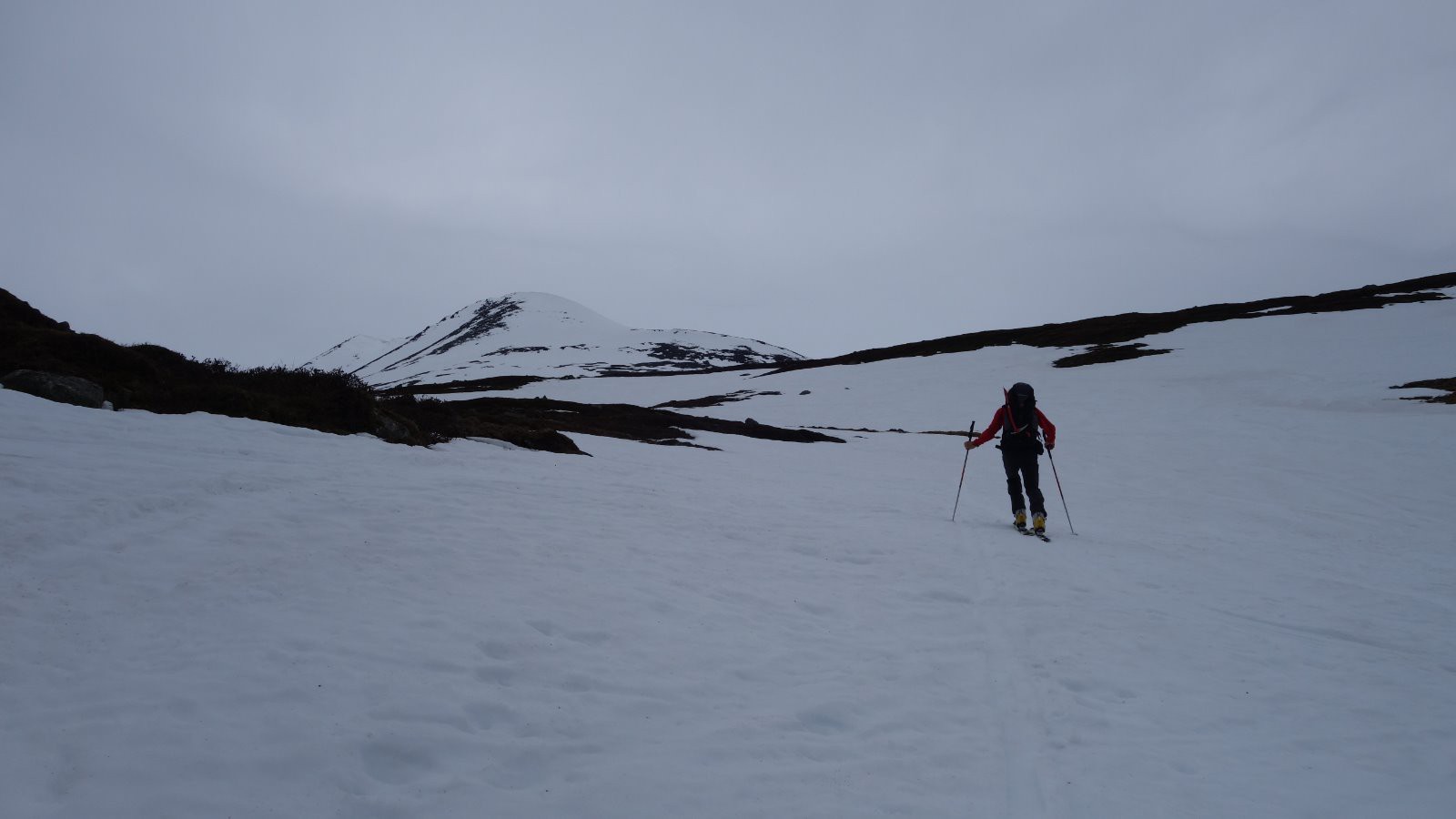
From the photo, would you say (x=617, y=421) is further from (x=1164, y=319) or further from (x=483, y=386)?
(x=1164, y=319)

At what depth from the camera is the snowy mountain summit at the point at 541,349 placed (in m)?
102

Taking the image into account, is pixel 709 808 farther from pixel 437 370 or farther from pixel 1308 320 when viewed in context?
pixel 437 370

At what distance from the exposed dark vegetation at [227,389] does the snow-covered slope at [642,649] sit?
4.04 ft

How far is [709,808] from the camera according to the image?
3.96 metres

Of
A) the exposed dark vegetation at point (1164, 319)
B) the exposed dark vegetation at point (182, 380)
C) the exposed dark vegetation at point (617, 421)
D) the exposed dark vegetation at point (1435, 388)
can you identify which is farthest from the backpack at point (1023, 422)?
the exposed dark vegetation at point (1164, 319)

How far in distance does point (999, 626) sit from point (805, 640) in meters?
2.31

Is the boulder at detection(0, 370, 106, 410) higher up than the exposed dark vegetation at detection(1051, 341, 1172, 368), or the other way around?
the exposed dark vegetation at detection(1051, 341, 1172, 368)

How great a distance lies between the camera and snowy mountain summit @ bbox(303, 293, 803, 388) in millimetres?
102062

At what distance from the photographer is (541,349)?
→ 400ft

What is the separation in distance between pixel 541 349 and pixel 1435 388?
112887mm

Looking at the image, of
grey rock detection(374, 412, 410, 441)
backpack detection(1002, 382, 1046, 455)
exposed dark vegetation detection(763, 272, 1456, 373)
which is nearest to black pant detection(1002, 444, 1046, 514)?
backpack detection(1002, 382, 1046, 455)

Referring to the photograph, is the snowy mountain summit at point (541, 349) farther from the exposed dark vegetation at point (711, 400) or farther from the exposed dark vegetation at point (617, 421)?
the exposed dark vegetation at point (617, 421)

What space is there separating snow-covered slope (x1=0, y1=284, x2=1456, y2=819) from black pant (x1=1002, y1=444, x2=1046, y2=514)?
687 mm

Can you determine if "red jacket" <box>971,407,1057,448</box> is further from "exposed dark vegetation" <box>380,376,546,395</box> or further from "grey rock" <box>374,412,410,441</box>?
"exposed dark vegetation" <box>380,376,546,395</box>
